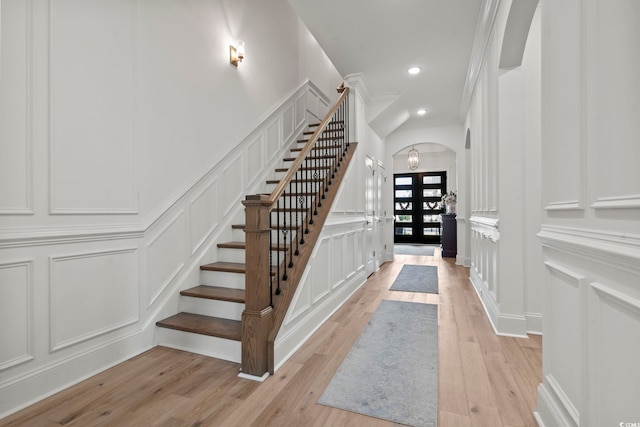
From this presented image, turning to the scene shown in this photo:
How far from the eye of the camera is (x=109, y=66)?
220 cm

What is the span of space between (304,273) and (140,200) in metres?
1.42

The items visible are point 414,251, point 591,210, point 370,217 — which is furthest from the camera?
point 414,251

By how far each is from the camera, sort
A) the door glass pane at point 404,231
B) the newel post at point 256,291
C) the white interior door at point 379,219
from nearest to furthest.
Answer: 1. the newel post at point 256,291
2. the white interior door at point 379,219
3. the door glass pane at point 404,231

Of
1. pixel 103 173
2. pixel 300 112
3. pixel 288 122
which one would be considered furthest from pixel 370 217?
pixel 103 173

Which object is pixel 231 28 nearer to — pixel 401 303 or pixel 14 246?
pixel 14 246

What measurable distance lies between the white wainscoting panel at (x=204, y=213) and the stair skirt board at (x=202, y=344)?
756 millimetres

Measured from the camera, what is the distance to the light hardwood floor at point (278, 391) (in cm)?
164

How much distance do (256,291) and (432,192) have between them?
10049 millimetres

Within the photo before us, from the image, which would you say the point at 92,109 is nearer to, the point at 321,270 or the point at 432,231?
the point at 321,270

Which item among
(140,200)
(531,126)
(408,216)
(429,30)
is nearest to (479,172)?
(531,126)

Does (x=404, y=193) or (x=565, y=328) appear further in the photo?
(x=404, y=193)

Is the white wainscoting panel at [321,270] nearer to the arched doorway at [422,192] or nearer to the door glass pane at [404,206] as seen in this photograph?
the arched doorway at [422,192]

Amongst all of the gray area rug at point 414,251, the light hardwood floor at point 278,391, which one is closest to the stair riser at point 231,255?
the light hardwood floor at point 278,391

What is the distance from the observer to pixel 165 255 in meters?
2.65
